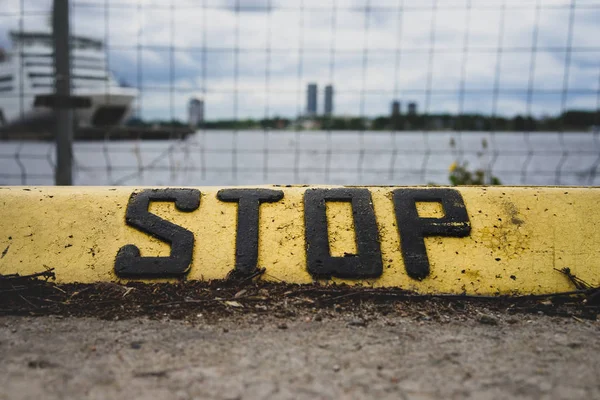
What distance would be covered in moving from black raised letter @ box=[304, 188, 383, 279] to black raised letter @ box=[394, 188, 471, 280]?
0.16m

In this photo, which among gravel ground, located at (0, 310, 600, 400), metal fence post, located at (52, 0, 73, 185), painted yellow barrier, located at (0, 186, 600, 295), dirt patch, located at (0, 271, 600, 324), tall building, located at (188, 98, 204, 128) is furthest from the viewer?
tall building, located at (188, 98, 204, 128)

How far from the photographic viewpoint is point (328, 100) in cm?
504

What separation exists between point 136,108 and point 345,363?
4.14 m

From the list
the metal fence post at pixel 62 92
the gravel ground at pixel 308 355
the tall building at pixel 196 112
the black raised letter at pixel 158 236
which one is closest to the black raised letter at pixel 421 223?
the gravel ground at pixel 308 355

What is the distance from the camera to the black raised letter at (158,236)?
9.00 feet

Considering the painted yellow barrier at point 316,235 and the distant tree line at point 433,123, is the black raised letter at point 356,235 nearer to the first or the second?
the painted yellow barrier at point 316,235

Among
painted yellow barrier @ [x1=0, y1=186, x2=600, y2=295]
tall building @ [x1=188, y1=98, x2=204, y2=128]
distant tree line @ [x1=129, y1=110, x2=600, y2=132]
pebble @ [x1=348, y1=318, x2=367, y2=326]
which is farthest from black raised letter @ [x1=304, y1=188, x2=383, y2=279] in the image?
tall building @ [x1=188, y1=98, x2=204, y2=128]

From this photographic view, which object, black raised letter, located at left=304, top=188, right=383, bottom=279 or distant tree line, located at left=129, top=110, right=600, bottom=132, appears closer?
black raised letter, located at left=304, top=188, right=383, bottom=279

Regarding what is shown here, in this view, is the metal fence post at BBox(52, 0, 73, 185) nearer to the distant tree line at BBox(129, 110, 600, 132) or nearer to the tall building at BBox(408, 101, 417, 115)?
the distant tree line at BBox(129, 110, 600, 132)

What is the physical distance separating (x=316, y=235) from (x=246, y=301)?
58 cm

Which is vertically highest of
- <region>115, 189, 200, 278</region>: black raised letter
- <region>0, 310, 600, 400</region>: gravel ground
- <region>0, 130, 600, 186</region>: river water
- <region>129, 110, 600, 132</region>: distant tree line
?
<region>129, 110, 600, 132</region>: distant tree line

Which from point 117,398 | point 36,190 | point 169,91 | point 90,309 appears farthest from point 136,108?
point 117,398

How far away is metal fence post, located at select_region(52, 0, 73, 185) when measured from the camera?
170 inches

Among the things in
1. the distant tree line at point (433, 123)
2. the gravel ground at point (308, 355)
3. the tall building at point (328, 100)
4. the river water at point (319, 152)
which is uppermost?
the tall building at point (328, 100)
